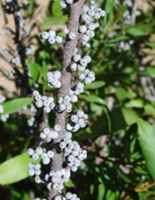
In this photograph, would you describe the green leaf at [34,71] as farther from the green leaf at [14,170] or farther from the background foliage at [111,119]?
the green leaf at [14,170]

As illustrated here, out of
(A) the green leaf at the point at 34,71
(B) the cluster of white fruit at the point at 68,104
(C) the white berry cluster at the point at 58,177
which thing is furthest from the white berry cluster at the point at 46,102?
(A) the green leaf at the point at 34,71

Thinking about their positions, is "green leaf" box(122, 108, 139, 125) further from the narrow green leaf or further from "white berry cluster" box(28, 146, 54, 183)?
"white berry cluster" box(28, 146, 54, 183)

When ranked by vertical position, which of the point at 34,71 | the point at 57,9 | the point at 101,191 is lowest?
the point at 101,191

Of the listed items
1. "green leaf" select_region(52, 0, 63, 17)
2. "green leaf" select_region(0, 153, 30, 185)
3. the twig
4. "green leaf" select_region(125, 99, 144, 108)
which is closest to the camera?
the twig

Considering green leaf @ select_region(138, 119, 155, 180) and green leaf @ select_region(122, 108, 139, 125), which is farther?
green leaf @ select_region(122, 108, 139, 125)

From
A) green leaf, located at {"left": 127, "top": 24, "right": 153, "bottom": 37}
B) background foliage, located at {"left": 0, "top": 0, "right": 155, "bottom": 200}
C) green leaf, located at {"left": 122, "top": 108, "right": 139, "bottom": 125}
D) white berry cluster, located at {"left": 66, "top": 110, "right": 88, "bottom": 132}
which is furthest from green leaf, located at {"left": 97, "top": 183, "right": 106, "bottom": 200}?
green leaf, located at {"left": 127, "top": 24, "right": 153, "bottom": 37}

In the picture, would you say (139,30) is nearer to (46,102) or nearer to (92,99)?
(92,99)

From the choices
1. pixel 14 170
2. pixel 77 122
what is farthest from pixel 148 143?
pixel 14 170
